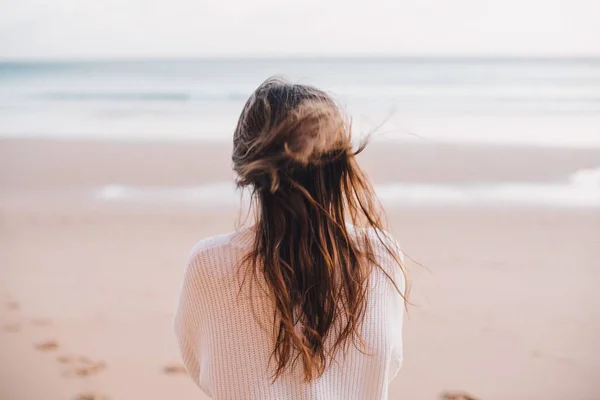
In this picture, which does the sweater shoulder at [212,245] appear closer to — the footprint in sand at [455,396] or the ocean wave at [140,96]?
the footprint in sand at [455,396]

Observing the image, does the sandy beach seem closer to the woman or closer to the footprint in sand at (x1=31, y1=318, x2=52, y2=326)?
the footprint in sand at (x1=31, y1=318, x2=52, y2=326)

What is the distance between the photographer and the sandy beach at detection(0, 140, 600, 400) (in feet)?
7.13

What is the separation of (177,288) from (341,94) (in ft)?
6.29

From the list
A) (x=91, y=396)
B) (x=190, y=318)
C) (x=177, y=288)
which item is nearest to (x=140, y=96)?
(x=177, y=288)

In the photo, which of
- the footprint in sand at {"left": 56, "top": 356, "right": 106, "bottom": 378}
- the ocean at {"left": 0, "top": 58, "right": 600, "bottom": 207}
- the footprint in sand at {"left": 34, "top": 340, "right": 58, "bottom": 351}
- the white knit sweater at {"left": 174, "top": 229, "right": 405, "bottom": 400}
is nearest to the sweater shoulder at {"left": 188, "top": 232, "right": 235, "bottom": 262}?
the white knit sweater at {"left": 174, "top": 229, "right": 405, "bottom": 400}

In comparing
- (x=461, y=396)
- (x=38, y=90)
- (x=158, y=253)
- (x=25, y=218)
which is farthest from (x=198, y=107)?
(x=461, y=396)

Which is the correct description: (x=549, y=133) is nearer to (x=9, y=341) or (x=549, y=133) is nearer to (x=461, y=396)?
(x=461, y=396)

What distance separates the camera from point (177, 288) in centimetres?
278

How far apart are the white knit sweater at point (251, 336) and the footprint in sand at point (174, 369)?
1.28 meters

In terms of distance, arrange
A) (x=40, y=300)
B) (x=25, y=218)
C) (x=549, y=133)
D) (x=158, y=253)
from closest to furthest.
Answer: (x=40, y=300) < (x=158, y=253) < (x=25, y=218) < (x=549, y=133)

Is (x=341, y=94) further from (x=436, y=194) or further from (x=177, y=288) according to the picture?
(x=177, y=288)

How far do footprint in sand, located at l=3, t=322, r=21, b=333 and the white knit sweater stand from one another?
1.71 m

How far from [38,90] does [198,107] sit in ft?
10.3

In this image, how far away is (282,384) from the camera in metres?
0.98
